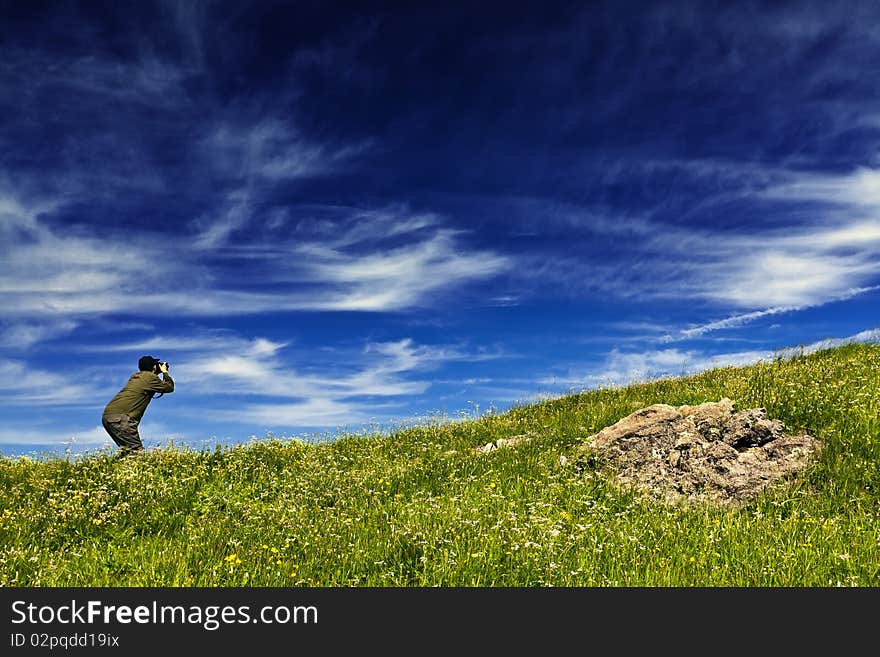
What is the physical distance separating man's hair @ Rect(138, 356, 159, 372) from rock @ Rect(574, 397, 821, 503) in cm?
1151

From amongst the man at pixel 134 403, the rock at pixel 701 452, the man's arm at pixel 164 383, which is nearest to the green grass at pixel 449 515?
the rock at pixel 701 452

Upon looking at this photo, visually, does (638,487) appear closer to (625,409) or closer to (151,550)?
(625,409)

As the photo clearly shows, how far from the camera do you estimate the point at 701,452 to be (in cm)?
1145

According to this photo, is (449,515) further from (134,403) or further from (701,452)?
(134,403)

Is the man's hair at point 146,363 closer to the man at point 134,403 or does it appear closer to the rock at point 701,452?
the man at point 134,403

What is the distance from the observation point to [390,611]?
5.39m

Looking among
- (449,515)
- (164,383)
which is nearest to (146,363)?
(164,383)

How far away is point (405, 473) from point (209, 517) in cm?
346

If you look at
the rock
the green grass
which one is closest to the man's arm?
the green grass

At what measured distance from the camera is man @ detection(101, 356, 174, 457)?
16453mm

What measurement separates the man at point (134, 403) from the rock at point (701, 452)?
10886 millimetres

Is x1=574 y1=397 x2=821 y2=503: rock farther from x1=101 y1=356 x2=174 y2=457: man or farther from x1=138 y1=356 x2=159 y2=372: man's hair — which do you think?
x1=138 y1=356 x2=159 y2=372: man's hair

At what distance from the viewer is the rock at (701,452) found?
35.2ft

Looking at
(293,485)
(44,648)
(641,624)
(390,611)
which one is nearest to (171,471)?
(293,485)
